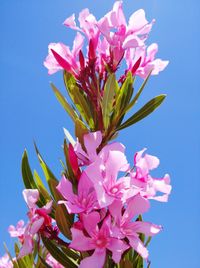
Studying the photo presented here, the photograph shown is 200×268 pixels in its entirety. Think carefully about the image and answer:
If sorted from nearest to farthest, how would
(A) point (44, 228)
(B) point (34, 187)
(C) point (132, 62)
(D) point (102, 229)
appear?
(D) point (102, 229) → (A) point (44, 228) → (B) point (34, 187) → (C) point (132, 62)

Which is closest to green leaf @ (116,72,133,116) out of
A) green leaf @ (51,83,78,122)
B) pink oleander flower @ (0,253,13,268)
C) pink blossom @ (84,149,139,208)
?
green leaf @ (51,83,78,122)

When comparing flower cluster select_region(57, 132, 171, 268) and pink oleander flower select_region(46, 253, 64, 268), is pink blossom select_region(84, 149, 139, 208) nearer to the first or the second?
flower cluster select_region(57, 132, 171, 268)

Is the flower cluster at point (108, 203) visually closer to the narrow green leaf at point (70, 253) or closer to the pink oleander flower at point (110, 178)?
the pink oleander flower at point (110, 178)

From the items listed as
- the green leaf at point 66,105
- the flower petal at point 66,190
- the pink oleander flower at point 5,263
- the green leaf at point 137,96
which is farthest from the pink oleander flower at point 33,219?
the pink oleander flower at point 5,263

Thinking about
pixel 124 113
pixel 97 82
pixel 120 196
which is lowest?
pixel 120 196

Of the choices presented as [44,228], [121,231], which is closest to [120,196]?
[121,231]

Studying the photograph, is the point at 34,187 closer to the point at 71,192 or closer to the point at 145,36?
the point at 71,192

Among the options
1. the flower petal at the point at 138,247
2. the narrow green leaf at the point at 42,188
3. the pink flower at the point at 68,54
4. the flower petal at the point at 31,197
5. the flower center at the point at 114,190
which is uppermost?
the pink flower at the point at 68,54
